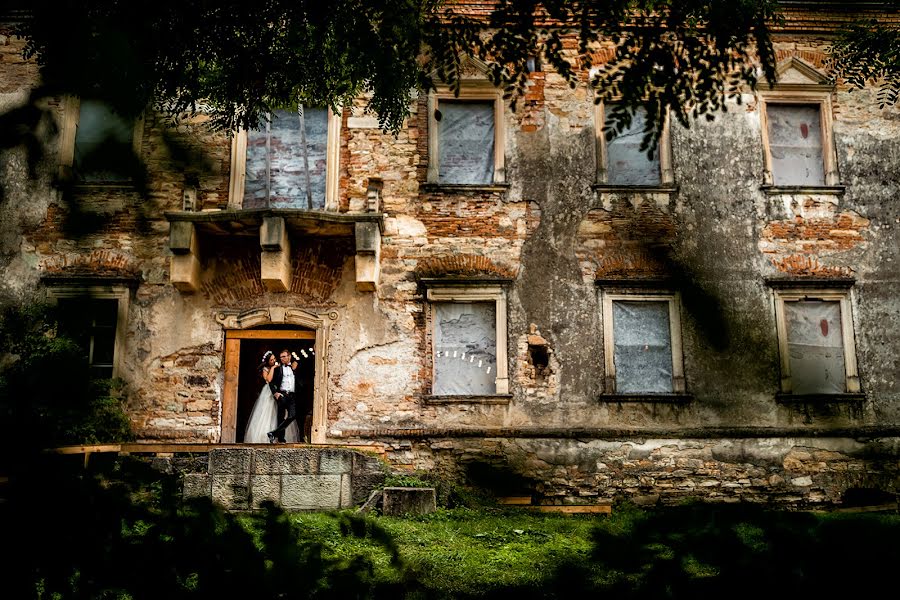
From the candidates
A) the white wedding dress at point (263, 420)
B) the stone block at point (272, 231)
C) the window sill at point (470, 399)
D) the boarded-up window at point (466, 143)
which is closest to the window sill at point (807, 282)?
the window sill at point (470, 399)

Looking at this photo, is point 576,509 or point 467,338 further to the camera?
point 467,338

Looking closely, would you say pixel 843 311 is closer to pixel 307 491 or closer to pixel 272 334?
pixel 307 491

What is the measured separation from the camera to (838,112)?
13.2 meters

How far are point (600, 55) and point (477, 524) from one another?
757 centimetres

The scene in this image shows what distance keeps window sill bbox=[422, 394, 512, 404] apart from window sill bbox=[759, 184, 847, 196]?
515cm

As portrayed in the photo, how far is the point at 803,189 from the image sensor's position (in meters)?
12.9

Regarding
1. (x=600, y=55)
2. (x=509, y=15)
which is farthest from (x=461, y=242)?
(x=509, y=15)

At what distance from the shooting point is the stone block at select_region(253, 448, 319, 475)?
1004 cm

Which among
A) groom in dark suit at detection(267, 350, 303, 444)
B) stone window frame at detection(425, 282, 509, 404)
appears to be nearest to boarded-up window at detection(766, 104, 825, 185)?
stone window frame at detection(425, 282, 509, 404)

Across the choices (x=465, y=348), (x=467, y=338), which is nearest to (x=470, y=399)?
(x=465, y=348)

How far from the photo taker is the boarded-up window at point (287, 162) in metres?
12.7

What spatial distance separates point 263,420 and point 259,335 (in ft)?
4.19

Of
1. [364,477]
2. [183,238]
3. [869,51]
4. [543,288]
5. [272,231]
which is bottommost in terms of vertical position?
[364,477]

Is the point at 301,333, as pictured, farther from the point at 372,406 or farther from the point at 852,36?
the point at 852,36
